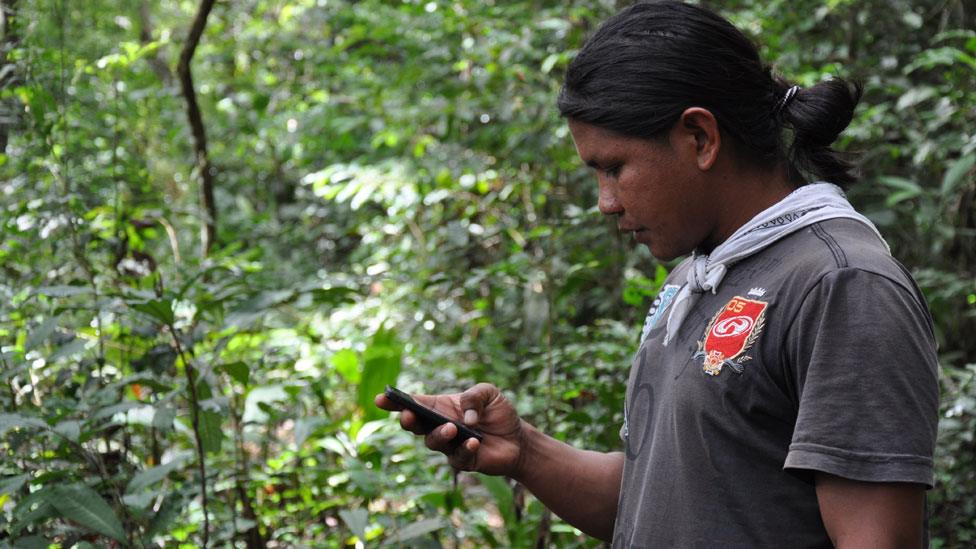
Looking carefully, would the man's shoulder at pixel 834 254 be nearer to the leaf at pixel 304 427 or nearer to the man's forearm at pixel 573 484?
the man's forearm at pixel 573 484

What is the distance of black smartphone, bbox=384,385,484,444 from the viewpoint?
147 cm

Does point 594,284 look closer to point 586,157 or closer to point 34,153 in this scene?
point 34,153

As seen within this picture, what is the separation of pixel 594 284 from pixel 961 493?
6.22 ft

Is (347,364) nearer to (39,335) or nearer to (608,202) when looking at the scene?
(39,335)

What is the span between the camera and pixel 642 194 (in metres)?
1.39

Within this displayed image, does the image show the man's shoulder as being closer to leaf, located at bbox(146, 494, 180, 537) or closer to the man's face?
the man's face

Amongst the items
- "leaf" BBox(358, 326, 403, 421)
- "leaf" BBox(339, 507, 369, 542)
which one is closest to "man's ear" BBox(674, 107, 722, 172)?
"leaf" BBox(339, 507, 369, 542)

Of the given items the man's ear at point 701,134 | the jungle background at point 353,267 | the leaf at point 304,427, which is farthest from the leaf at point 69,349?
the man's ear at point 701,134

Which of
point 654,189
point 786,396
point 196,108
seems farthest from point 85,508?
point 196,108

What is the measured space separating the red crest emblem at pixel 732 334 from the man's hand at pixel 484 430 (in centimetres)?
47

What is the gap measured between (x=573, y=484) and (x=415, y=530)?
0.82 metres

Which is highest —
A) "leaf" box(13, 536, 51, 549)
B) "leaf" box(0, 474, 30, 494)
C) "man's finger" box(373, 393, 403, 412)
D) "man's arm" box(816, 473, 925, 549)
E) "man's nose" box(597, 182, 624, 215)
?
"man's nose" box(597, 182, 624, 215)

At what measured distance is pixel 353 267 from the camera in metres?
6.07

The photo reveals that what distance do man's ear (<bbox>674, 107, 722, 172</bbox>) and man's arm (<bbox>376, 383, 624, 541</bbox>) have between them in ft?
1.92
